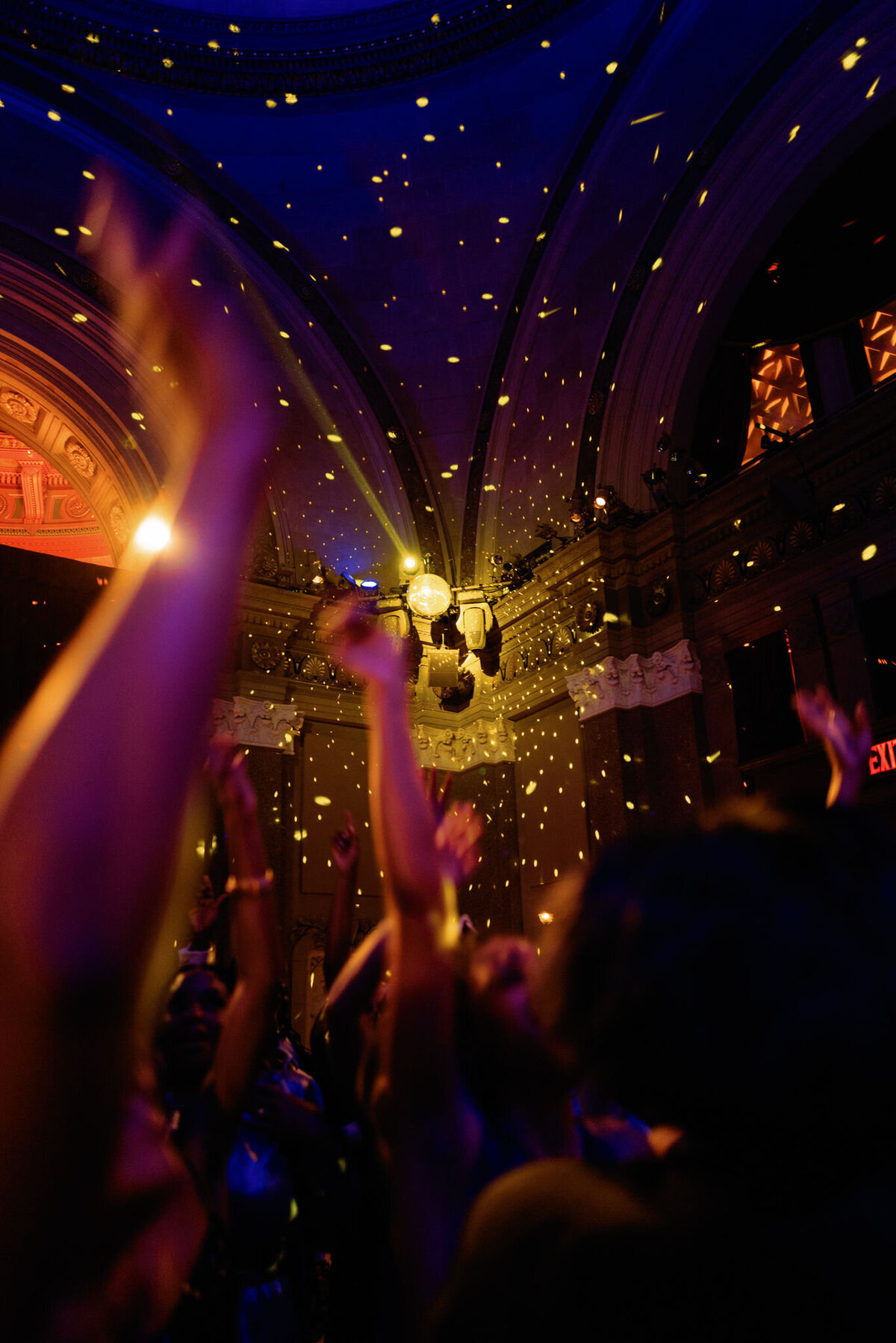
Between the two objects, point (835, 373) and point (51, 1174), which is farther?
point (835, 373)

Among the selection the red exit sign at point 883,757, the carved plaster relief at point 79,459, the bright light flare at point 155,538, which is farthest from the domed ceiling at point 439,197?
the bright light flare at point 155,538

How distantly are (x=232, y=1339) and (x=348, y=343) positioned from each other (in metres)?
9.38

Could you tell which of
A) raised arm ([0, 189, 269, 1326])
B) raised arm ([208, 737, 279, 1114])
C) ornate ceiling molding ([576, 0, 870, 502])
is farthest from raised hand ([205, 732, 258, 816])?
ornate ceiling molding ([576, 0, 870, 502])

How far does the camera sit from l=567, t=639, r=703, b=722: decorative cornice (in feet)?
25.4

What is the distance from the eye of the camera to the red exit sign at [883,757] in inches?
240

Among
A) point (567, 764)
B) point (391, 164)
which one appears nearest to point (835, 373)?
point (567, 764)

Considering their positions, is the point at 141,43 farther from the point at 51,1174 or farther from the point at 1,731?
the point at 51,1174

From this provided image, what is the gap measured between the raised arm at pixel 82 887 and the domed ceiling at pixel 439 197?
25.9 ft

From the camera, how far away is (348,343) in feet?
32.4

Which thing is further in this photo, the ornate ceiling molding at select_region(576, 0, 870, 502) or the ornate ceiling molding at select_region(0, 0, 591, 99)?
the ornate ceiling molding at select_region(0, 0, 591, 99)

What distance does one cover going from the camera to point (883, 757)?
615 cm

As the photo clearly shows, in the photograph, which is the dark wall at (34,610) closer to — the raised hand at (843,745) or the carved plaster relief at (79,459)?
the carved plaster relief at (79,459)

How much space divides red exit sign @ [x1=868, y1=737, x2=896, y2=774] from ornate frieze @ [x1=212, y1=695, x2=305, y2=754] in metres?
5.30

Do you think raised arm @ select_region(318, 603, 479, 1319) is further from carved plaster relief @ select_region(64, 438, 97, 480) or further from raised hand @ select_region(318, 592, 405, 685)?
carved plaster relief @ select_region(64, 438, 97, 480)
